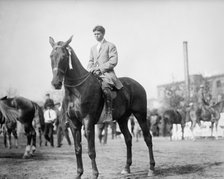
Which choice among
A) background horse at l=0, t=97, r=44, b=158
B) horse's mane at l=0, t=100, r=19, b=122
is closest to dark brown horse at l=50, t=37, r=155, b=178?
horse's mane at l=0, t=100, r=19, b=122

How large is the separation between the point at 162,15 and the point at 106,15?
5.89 ft

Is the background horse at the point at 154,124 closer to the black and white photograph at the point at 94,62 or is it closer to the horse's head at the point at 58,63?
the black and white photograph at the point at 94,62

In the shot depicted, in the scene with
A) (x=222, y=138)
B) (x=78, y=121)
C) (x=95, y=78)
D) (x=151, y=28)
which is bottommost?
(x=222, y=138)

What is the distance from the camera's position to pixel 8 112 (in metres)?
10.4

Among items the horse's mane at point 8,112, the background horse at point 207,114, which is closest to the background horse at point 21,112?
the horse's mane at point 8,112

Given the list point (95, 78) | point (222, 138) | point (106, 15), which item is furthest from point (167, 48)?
point (222, 138)

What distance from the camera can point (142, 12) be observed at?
972 centimetres

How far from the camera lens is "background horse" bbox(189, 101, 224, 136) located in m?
19.9

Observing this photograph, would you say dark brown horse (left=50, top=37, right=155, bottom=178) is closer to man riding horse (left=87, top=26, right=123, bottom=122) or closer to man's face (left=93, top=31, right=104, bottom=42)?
man riding horse (left=87, top=26, right=123, bottom=122)

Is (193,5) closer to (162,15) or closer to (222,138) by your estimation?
(162,15)

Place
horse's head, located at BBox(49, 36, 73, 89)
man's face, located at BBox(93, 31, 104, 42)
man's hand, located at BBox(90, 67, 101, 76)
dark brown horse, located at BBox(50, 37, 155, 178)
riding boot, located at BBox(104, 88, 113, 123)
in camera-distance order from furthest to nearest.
→ man's face, located at BBox(93, 31, 104, 42), man's hand, located at BBox(90, 67, 101, 76), riding boot, located at BBox(104, 88, 113, 123), dark brown horse, located at BBox(50, 37, 155, 178), horse's head, located at BBox(49, 36, 73, 89)

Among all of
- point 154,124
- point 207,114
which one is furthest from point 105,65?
point 154,124

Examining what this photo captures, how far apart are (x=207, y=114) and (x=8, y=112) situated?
13615mm

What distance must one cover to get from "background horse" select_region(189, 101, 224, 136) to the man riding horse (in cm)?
1346
